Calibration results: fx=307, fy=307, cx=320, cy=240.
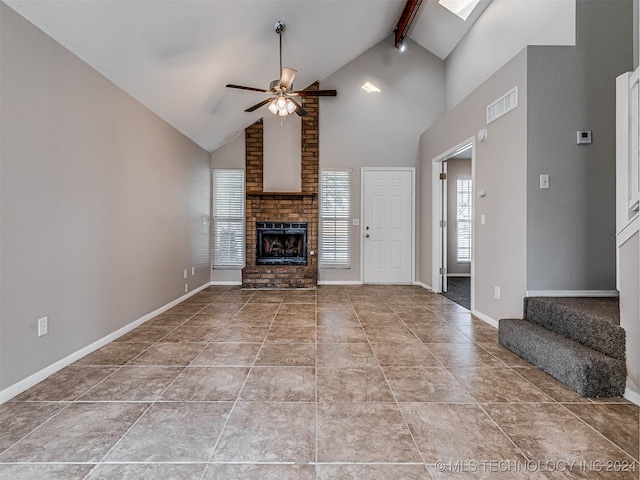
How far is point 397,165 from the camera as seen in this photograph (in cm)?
575

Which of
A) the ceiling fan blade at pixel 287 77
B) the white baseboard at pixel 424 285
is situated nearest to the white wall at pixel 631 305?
the ceiling fan blade at pixel 287 77

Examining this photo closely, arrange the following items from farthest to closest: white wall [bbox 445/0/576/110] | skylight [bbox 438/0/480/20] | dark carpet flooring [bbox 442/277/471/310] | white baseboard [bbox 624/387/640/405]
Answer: skylight [bbox 438/0/480/20], dark carpet flooring [bbox 442/277/471/310], white wall [bbox 445/0/576/110], white baseboard [bbox 624/387/640/405]

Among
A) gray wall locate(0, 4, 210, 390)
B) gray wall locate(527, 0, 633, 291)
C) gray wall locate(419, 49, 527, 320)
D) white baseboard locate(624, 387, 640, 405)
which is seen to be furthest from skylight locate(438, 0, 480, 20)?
white baseboard locate(624, 387, 640, 405)

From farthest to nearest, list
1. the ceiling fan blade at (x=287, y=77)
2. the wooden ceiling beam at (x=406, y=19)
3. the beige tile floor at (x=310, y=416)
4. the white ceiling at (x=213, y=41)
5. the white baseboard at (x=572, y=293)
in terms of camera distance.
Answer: the wooden ceiling beam at (x=406, y=19) < the ceiling fan blade at (x=287, y=77) < the white baseboard at (x=572, y=293) < the white ceiling at (x=213, y=41) < the beige tile floor at (x=310, y=416)

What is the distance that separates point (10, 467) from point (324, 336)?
214 cm

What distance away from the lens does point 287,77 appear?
3314 mm

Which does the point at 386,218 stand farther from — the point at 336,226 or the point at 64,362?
the point at 64,362

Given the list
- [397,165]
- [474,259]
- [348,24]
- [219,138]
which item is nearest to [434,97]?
[397,165]

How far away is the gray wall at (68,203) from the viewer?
6.22 feet

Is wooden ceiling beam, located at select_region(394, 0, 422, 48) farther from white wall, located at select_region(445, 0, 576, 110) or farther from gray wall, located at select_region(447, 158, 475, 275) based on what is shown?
gray wall, located at select_region(447, 158, 475, 275)

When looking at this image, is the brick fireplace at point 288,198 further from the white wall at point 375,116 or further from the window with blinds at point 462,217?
the window with blinds at point 462,217

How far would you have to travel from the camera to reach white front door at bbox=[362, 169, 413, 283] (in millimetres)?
5742

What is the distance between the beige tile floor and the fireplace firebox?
2.86m

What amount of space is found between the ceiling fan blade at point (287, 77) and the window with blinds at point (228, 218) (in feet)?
8.55
